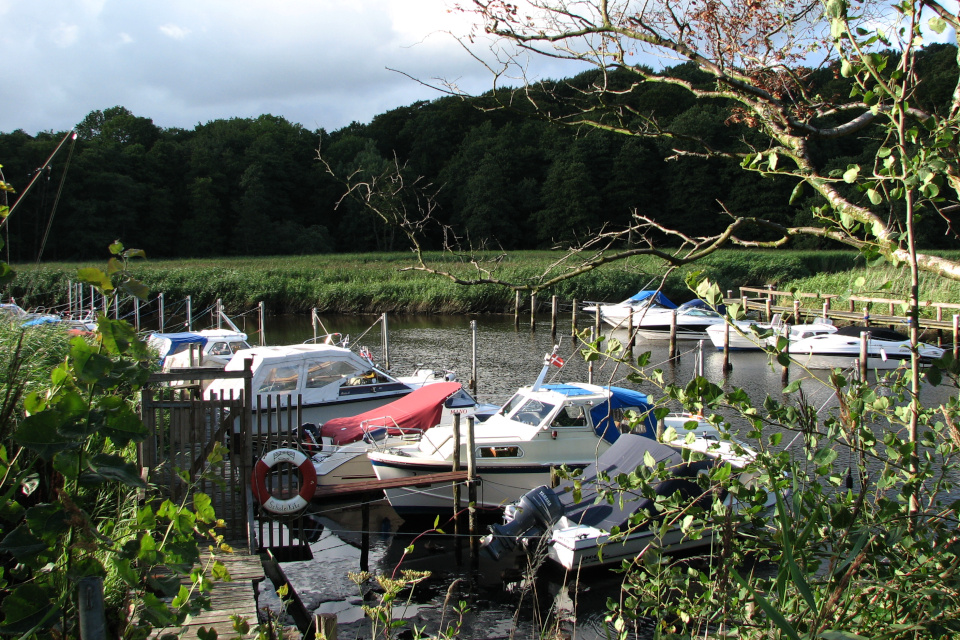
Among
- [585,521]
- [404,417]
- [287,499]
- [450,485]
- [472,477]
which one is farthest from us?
[404,417]

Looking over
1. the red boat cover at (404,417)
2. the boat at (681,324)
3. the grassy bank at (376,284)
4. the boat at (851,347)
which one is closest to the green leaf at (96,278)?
the red boat cover at (404,417)

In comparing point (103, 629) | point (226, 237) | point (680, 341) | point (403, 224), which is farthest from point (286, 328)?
point (226, 237)

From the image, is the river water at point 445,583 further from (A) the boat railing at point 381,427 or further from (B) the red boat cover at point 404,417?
(B) the red boat cover at point 404,417

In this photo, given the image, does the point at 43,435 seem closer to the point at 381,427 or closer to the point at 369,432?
the point at 381,427

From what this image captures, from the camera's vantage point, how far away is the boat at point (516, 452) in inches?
476

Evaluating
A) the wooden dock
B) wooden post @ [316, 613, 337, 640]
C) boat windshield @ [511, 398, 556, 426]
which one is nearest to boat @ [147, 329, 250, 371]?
boat windshield @ [511, 398, 556, 426]

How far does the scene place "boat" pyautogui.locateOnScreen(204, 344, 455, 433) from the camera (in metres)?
16.0

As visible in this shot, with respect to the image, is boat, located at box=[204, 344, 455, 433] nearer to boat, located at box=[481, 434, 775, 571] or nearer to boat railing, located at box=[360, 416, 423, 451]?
boat railing, located at box=[360, 416, 423, 451]

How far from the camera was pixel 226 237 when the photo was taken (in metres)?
78.4

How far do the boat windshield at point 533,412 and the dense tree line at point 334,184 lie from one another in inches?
1429

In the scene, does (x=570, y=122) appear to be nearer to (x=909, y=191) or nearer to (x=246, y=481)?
(x=909, y=191)

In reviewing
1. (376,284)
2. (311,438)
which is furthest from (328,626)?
(376,284)

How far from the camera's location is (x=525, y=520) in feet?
33.7

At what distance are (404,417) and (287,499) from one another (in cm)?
317
